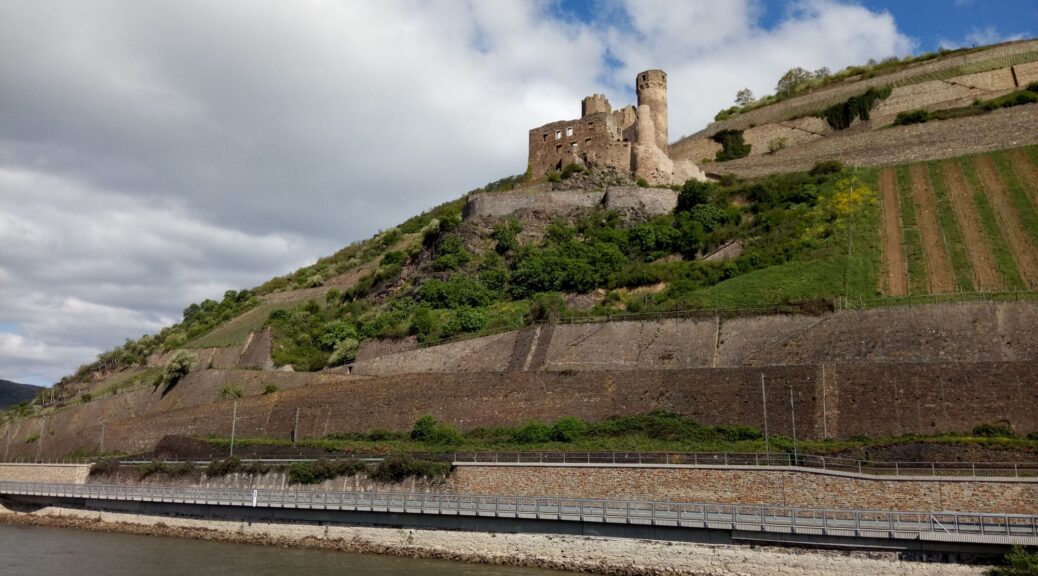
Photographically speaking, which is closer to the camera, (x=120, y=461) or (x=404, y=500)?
(x=404, y=500)

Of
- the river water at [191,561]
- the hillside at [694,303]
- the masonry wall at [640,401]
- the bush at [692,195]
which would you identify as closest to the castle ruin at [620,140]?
the hillside at [694,303]

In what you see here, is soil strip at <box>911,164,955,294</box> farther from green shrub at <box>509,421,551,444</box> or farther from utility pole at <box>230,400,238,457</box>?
utility pole at <box>230,400,238,457</box>

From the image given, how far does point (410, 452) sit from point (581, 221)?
26834 mm

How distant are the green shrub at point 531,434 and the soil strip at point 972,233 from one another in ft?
66.2

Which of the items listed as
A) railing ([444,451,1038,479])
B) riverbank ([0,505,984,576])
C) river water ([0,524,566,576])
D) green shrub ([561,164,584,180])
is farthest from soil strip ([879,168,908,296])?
river water ([0,524,566,576])

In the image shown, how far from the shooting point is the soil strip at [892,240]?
40.9 metres

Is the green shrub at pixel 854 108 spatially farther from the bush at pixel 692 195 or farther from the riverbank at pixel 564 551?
the riverbank at pixel 564 551

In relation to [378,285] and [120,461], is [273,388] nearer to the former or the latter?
[120,461]

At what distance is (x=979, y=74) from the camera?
68.4 meters

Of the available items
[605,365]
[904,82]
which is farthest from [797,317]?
[904,82]

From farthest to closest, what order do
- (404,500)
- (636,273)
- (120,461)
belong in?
(636,273), (120,461), (404,500)

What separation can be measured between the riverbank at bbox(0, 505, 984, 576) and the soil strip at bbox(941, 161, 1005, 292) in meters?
21.1

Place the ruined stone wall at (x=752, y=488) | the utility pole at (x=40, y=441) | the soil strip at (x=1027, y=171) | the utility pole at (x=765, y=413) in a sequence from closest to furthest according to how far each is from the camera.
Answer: the ruined stone wall at (x=752, y=488) < the utility pole at (x=765, y=413) < the soil strip at (x=1027, y=171) < the utility pole at (x=40, y=441)

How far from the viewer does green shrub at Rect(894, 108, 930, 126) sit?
62844 millimetres
